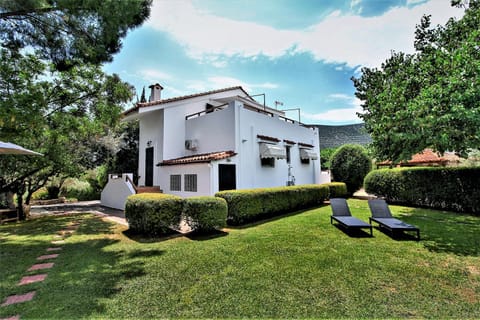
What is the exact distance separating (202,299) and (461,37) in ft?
64.5

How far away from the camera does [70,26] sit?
9461mm

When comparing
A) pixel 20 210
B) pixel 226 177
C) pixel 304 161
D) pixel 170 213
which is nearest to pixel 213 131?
pixel 226 177

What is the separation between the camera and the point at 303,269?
23.2ft

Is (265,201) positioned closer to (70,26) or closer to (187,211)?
(187,211)

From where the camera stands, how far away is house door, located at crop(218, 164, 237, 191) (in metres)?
17.1

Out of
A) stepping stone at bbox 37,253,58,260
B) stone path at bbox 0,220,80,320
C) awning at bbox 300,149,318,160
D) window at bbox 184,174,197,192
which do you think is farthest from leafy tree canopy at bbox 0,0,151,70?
awning at bbox 300,149,318,160

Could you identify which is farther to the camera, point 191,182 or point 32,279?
point 191,182

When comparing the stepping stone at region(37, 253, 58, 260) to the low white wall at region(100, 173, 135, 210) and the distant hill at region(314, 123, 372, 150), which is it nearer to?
the low white wall at region(100, 173, 135, 210)

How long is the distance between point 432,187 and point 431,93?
11785mm

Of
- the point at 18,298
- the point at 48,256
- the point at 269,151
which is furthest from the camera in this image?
the point at 269,151

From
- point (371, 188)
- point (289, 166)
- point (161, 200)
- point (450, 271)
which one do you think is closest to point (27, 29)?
point (161, 200)

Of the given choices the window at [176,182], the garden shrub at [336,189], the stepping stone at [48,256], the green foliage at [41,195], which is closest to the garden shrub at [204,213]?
the stepping stone at [48,256]

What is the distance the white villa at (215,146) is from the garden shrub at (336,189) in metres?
3.49

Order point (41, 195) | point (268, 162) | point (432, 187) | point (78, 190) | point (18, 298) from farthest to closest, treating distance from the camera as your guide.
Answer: point (78, 190) → point (41, 195) → point (268, 162) → point (432, 187) → point (18, 298)
